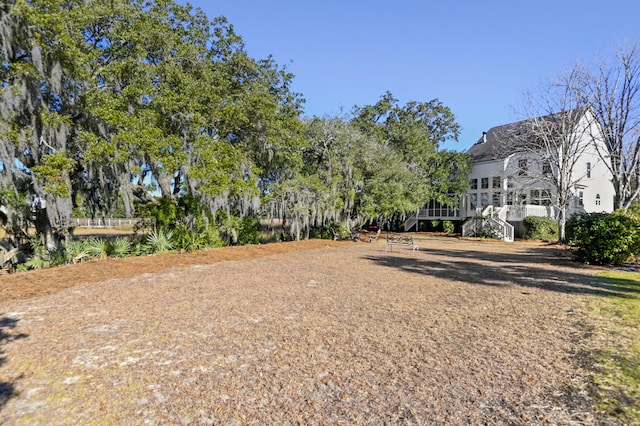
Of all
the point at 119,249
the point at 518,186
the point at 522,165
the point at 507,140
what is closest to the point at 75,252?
the point at 119,249

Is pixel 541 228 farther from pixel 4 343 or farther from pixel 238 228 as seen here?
pixel 4 343

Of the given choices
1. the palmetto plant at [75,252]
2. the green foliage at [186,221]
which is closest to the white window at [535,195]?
the green foliage at [186,221]

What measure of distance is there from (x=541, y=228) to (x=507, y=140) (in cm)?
811

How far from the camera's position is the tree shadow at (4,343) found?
301cm

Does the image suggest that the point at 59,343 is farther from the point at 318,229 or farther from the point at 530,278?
the point at 318,229

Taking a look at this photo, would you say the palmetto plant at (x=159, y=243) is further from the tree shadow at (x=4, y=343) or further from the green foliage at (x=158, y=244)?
the tree shadow at (x=4, y=343)

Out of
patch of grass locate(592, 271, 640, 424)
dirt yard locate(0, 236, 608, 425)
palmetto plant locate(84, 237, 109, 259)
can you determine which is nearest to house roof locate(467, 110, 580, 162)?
patch of grass locate(592, 271, 640, 424)

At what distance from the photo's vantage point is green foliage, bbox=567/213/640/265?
1030 centimetres

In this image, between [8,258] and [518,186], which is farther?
[518,186]

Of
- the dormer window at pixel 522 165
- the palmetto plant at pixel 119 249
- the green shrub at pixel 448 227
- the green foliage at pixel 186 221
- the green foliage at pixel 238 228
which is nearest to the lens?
the palmetto plant at pixel 119 249

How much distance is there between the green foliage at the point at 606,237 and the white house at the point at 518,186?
12529 millimetres

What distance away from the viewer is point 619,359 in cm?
Result: 380

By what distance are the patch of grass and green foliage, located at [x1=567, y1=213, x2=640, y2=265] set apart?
4.69m

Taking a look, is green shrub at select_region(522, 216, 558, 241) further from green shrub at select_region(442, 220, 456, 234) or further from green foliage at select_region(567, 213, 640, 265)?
green foliage at select_region(567, 213, 640, 265)
